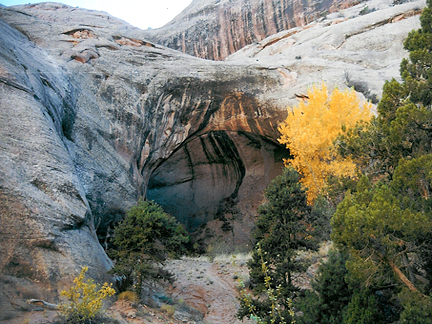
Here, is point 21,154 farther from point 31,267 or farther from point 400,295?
point 400,295

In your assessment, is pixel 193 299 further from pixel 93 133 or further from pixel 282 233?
pixel 93 133

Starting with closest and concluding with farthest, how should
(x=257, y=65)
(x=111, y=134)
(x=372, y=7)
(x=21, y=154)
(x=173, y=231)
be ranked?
1. (x=21, y=154)
2. (x=173, y=231)
3. (x=111, y=134)
4. (x=257, y=65)
5. (x=372, y=7)

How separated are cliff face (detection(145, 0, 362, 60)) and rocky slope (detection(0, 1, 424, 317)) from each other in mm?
5228

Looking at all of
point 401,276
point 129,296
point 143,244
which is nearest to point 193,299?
point 143,244

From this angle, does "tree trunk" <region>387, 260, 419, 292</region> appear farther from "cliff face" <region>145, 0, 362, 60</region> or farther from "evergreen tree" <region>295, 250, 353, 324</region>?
"cliff face" <region>145, 0, 362, 60</region>

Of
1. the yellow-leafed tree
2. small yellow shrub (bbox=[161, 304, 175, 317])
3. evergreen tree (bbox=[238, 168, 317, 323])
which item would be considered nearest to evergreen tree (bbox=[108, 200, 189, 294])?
small yellow shrub (bbox=[161, 304, 175, 317])

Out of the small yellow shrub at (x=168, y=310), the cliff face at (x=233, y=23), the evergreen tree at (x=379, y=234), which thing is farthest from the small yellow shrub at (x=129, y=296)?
the cliff face at (x=233, y=23)

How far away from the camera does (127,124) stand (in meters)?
13.8

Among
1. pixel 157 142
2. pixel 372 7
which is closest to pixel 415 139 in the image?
pixel 157 142

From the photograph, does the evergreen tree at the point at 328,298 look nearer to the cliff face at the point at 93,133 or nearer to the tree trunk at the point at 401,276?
the tree trunk at the point at 401,276

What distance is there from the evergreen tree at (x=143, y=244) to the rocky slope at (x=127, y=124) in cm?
56

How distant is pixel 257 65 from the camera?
55.3 ft

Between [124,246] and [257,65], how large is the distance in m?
11.3

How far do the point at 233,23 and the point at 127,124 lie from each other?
25.0 m
